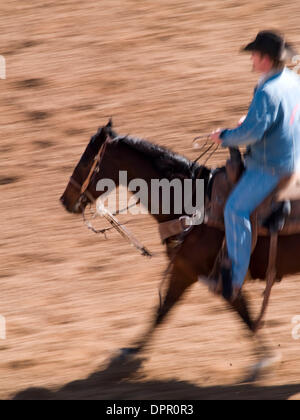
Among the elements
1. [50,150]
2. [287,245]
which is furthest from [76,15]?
[287,245]

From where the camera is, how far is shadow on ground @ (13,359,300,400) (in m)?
6.09

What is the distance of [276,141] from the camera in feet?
18.4

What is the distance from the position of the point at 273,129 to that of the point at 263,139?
0.12 m

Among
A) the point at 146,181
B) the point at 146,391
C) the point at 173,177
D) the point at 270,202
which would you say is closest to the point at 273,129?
the point at 270,202

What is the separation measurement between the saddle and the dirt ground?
1.41m

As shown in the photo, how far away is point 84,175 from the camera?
6.28m

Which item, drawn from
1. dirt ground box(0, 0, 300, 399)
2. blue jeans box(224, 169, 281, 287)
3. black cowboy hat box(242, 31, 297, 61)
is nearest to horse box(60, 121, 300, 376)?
blue jeans box(224, 169, 281, 287)

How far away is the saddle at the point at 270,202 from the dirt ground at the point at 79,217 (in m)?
1.41

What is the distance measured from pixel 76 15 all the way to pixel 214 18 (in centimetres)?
238

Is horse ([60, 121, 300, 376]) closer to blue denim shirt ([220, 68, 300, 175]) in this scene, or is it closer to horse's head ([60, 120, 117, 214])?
horse's head ([60, 120, 117, 214])

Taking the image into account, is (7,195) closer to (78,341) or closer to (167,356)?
(78,341)

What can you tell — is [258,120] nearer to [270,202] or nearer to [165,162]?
[270,202]

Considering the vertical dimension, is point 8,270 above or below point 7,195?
below
